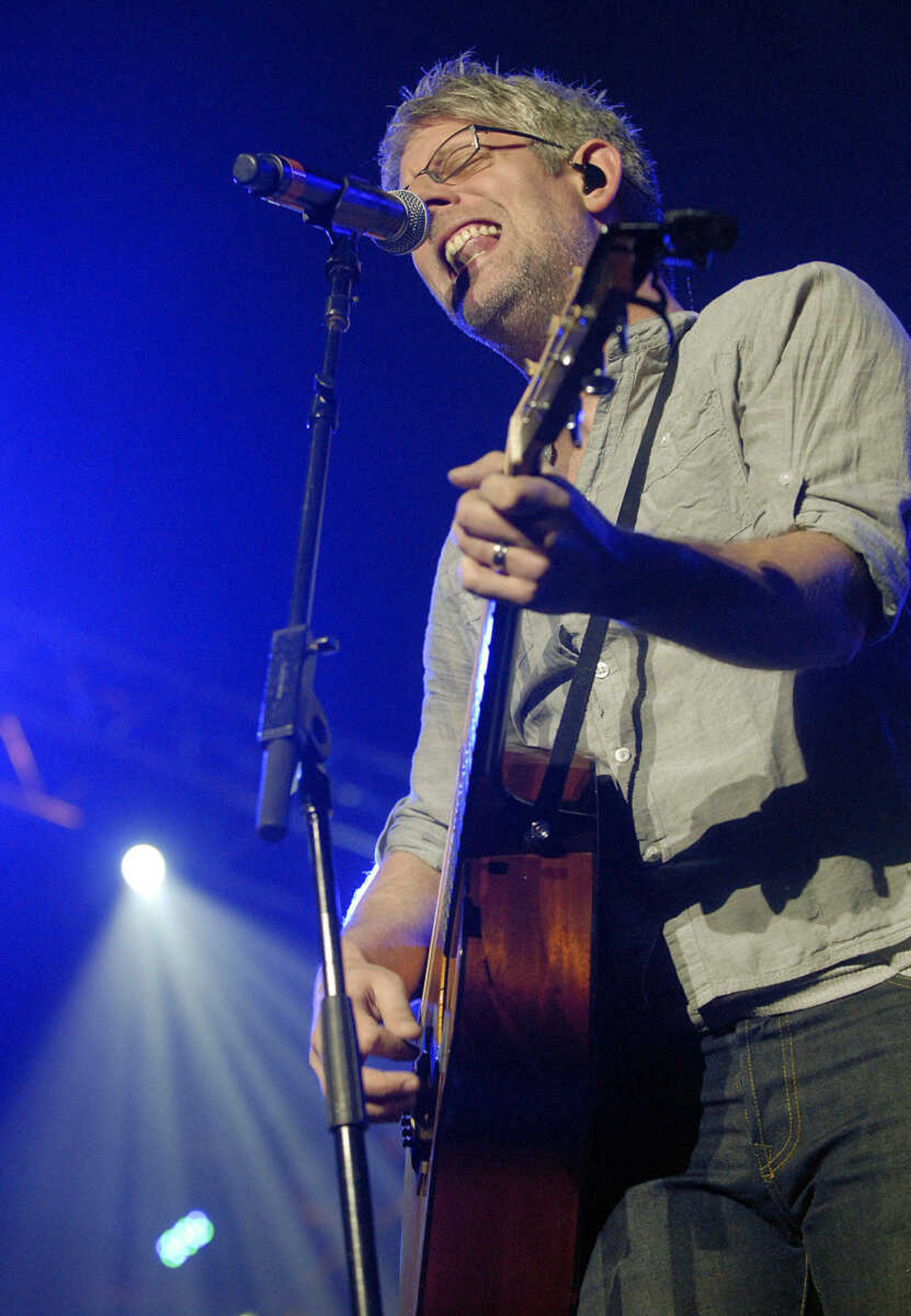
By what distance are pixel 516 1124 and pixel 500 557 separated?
3.07 feet

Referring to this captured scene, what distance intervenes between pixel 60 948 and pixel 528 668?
667 centimetres

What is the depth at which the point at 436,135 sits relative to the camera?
272 centimetres

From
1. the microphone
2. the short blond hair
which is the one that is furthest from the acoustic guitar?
the short blond hair

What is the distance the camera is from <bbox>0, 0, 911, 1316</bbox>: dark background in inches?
191

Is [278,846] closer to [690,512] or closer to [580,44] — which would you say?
[580,44]

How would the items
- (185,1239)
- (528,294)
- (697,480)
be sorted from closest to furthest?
(697,480) → (528,294) → (185,1239)

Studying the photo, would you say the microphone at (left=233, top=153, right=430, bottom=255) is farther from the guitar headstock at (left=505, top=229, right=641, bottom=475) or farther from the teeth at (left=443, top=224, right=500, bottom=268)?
the guitar headstock at (left=505, top=229, right=641, bottom=475)

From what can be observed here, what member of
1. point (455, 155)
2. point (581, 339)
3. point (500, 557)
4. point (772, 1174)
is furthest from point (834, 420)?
point (455, 155)

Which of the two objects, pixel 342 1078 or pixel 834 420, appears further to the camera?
pixel 834 420

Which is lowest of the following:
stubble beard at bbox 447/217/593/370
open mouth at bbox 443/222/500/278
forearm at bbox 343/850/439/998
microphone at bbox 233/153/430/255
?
forearm at bbox 343/850/439/998

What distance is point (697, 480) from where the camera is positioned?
188 centimetres

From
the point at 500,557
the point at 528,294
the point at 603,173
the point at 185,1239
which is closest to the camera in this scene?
the point at 500,557

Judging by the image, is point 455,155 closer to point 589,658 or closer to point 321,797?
point 589,658

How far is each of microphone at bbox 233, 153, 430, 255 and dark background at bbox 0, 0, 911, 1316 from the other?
11.2ft
